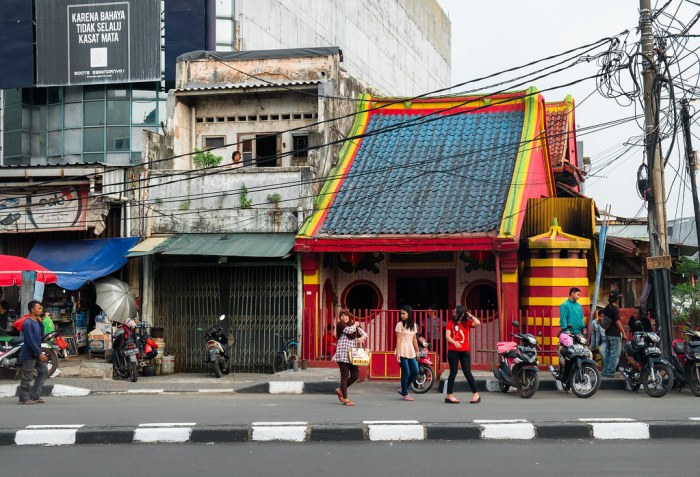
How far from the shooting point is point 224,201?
Answer: 21812 mm

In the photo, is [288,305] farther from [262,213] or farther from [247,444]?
[247,444]

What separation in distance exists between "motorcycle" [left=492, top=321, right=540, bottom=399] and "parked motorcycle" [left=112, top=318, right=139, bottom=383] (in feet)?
24.9

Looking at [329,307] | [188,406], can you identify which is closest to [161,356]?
[329,307]

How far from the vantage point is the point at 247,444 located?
11.1 metres

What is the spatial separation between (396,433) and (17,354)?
9503 millimetres

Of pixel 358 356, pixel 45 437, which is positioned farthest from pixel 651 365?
pixel 45 437

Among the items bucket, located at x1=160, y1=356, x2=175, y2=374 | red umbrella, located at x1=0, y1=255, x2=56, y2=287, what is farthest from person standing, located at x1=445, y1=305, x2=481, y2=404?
red umbrella, located at x1=0, y1=255, x2=56, y2=287

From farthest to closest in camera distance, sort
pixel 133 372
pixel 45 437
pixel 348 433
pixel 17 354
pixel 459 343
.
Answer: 1. pixel 133 372
2. pixel 17 354
3. pixel 459 343
4. pixel 348 433
5. pixel 45 437

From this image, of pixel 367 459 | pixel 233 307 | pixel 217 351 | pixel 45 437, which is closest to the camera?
pixel 367 459

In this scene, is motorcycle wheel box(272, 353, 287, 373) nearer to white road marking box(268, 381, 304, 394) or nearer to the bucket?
the bucket

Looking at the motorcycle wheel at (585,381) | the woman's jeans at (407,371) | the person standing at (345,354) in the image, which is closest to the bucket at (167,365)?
the woman's jeans at (407,371)

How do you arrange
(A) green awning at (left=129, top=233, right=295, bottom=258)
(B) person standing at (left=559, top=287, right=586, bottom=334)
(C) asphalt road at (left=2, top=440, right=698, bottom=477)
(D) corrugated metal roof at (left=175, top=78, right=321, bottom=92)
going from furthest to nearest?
1. (D) corrugated metal roof at (left=175, top=78, right=321, bottom=92)
2. (A) green awning at (left=129, top=233, right=295, bottom=258)
3. (B) person standing at (left=559, top=287, right=586, bottom=334)
4. (C) asphalt road at (left=2, top=440, right=698, bottom=477)

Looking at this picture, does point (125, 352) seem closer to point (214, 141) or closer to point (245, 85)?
point (214, 141)

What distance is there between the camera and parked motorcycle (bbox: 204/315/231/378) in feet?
65.9
